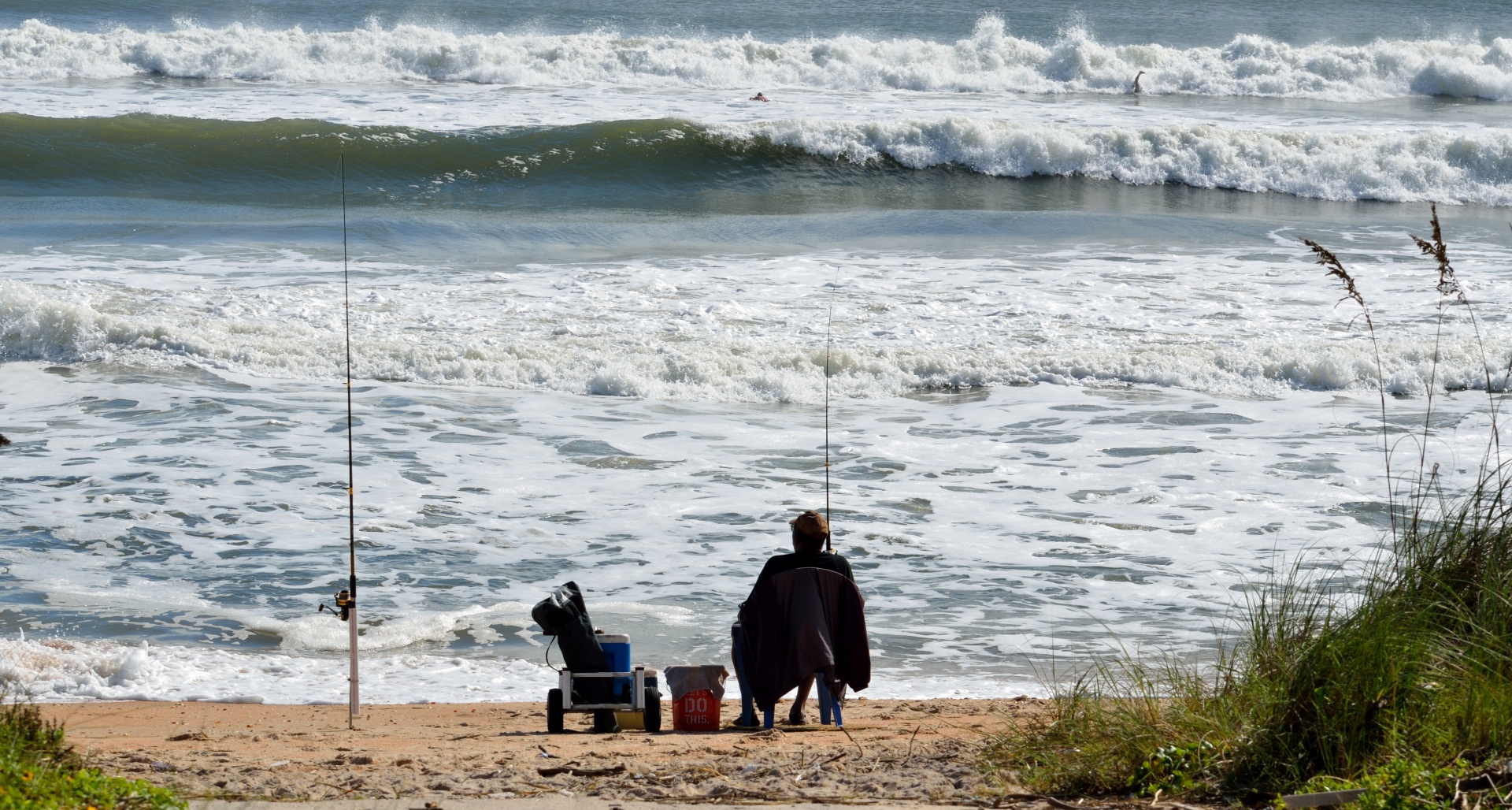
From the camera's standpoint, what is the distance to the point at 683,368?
13094mm

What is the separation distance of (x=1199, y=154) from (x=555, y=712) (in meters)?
23.9

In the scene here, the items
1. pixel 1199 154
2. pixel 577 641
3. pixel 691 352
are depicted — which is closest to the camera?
pixel 577 641

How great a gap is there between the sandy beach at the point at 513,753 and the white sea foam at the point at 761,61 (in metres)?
29.6

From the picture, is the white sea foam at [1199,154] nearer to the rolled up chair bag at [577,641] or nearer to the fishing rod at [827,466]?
the fishing rod at [827,466]

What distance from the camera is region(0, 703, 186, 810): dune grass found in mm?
3637

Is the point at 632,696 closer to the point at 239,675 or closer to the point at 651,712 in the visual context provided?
the point at 651,712

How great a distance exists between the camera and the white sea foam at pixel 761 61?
34562 mm

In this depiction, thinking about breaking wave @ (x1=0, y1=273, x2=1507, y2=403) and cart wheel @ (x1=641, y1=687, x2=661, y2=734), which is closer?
cart wheel @ (x1=641, y1=687, x2=661, y2=734)

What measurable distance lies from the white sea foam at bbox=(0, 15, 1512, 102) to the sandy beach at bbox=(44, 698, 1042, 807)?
29638mm

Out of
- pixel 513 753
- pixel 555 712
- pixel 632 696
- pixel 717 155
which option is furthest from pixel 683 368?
pixel 717 155

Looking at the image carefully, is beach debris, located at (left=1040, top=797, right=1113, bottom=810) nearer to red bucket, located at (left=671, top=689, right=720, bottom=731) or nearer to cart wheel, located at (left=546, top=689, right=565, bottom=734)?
red bucket, located at (left=671, top=689, right=720, bottom=731)

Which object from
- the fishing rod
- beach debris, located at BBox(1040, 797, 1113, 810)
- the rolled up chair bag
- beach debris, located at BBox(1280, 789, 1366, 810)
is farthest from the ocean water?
beach debris, located at BBox(1280, 789, 1366, 810)

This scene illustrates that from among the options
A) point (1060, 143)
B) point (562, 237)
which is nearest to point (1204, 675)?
point (562, 237)

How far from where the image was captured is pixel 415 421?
1168 centimetres
